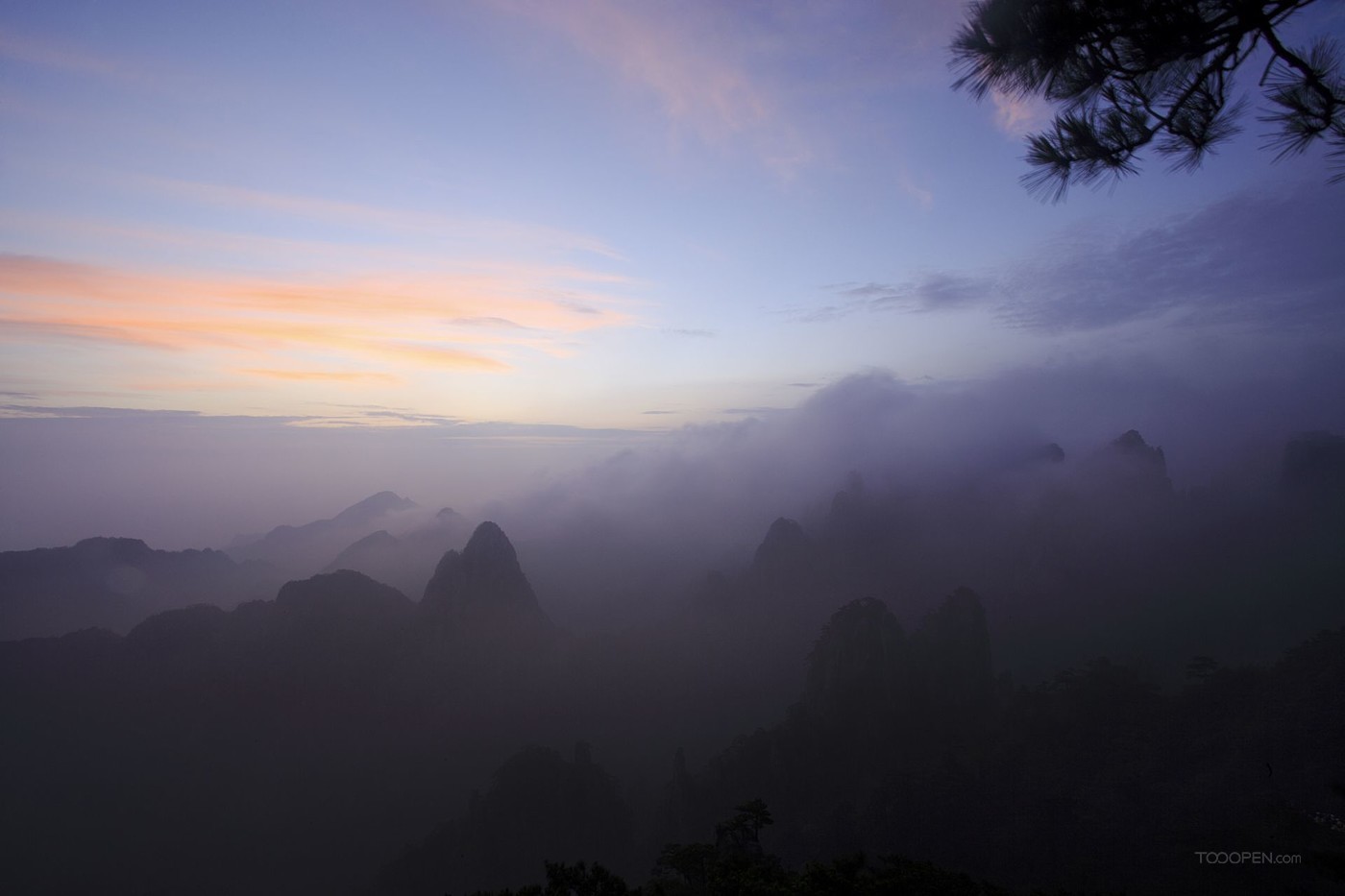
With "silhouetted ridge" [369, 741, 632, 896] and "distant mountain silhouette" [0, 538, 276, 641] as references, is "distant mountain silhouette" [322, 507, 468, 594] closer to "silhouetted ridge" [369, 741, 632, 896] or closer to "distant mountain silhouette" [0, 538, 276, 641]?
"distant mountain silhouette" [0, 538, 276, 641]

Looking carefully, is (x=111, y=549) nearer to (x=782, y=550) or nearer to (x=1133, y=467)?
(x=782, y=550)

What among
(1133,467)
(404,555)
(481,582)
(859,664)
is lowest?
(404,555)

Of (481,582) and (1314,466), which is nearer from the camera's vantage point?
(481,582)

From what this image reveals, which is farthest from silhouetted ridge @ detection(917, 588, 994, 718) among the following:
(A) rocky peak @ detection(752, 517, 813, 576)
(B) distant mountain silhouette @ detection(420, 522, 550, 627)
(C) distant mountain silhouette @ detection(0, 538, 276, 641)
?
(C) distant mountain silhouette @ detection(0, 538, 276, 641)

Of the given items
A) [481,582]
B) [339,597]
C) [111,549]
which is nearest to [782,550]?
[481,582]

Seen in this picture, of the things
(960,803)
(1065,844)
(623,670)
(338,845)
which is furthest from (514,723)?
(1065,844)

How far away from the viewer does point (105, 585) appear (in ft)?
425

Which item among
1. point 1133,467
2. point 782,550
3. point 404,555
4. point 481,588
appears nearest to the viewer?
point 481,588

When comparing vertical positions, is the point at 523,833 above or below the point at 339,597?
below

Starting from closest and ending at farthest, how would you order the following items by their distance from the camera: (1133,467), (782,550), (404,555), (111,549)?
(782,550) < (1133,467) < (111,549) < (404,555)

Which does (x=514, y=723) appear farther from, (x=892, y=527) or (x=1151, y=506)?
(x=1151, y=506)

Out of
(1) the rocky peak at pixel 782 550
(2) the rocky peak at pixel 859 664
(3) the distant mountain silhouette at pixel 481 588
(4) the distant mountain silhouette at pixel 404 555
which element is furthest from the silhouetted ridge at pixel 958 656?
(4) the distant mountain silhouette at pixel 404 555

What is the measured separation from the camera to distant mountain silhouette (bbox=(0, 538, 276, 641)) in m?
116

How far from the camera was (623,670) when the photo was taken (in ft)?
278
